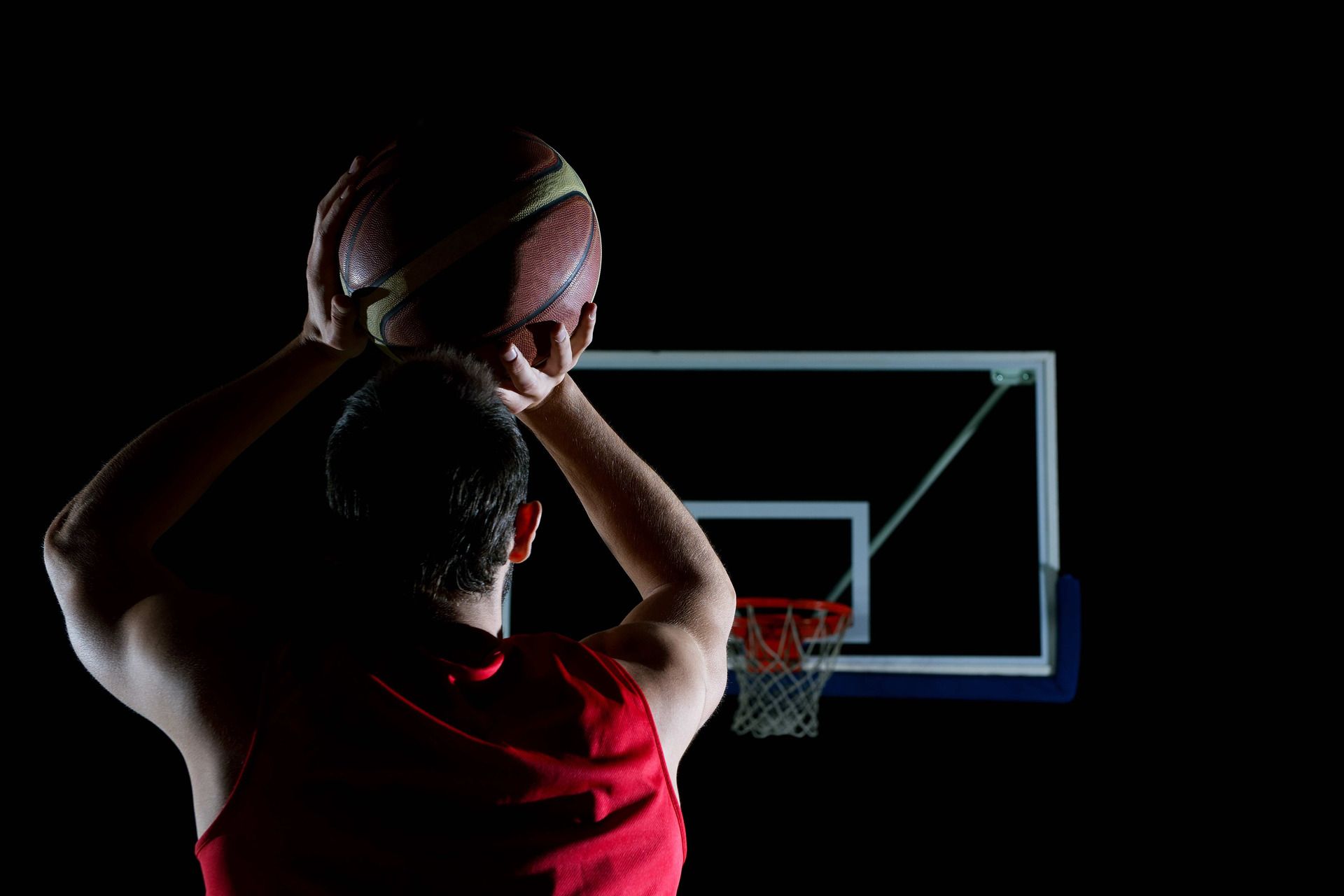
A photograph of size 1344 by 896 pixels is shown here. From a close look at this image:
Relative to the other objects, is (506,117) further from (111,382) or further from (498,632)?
(498,632)

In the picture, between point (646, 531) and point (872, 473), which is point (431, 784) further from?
point (872, 473)

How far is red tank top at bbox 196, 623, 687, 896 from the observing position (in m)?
0.83

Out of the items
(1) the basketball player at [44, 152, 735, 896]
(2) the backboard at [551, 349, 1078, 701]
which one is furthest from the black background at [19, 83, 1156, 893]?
(1) the basketball player at [44, 152, 735, 896]

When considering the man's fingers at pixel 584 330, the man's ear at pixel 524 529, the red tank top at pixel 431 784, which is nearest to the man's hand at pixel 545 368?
the man's fingers at pixel 584 330

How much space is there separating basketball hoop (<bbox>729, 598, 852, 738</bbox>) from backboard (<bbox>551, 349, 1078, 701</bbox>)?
110 millimetres

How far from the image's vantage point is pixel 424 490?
91cm

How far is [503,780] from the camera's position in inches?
34.0

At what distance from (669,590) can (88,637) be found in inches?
22.3

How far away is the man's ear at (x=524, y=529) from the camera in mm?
1000

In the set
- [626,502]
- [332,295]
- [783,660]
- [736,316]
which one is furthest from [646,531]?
[736,316]

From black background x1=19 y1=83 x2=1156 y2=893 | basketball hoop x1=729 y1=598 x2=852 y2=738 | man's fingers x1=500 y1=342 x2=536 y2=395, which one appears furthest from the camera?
black background x1=19 y1=83 x2=1156 y2=893

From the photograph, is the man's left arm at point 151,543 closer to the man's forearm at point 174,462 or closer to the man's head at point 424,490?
the man's forearm at point 174,462

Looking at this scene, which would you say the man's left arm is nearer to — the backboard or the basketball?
the basketball

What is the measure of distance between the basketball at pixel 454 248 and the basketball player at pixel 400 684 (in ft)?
1.42
